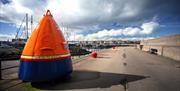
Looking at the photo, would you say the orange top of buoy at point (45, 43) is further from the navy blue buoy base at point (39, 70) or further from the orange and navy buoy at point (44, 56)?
the navy blue buoy base at point (39, 70)

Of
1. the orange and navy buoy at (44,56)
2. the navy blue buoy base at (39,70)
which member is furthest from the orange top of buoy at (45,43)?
the navy blue buoy base at (39,70)

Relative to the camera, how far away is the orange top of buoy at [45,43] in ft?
23.5

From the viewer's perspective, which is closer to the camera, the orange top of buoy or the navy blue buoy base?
the navy blue buoy base

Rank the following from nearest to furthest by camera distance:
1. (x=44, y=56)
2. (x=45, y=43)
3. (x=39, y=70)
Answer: (x=39, y=70) < (x=44, y=56) < (x=45, y=43)

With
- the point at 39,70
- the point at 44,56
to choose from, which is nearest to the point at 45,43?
the point at 44,56

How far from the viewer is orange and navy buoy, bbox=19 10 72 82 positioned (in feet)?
22.9

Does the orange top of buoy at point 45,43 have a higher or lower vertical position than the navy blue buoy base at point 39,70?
higher

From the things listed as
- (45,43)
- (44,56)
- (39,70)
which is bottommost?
(39,70)

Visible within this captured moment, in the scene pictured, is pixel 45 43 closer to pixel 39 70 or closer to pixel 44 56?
pixel 44 56

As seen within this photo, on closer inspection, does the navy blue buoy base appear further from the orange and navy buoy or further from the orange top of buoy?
the orange top of buoy

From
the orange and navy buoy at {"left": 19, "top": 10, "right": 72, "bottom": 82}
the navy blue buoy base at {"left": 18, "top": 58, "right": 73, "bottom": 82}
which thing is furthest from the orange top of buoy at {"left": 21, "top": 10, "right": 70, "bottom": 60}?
the navy blue buoy base at {"left": 18, "top": 58, "right": 73, "bottom": 82}

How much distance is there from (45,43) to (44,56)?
1.91 ft

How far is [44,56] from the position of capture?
709 centimetres

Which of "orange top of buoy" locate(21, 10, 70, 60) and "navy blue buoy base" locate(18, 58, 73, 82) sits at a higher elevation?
"orange top of buoy" locate(21, 10, 70, 60)
